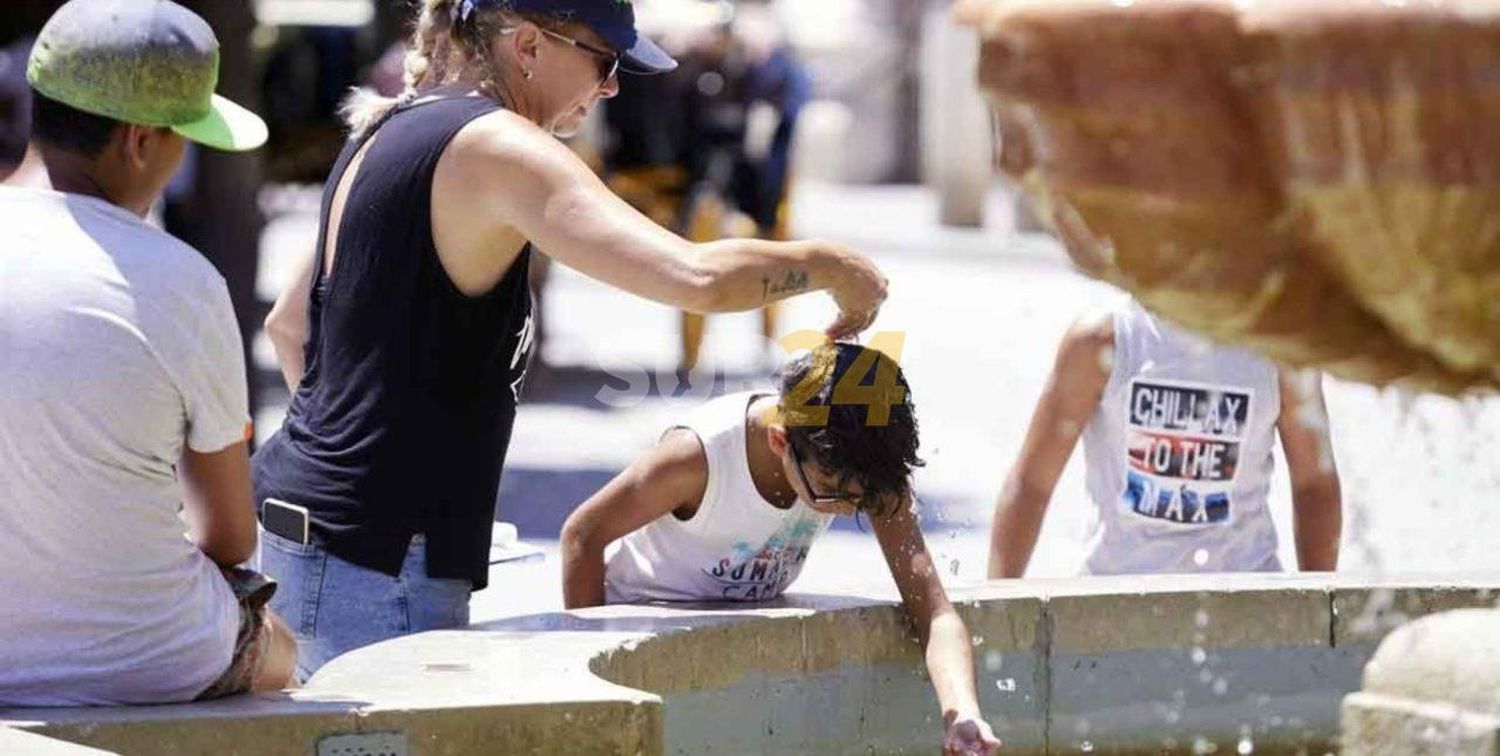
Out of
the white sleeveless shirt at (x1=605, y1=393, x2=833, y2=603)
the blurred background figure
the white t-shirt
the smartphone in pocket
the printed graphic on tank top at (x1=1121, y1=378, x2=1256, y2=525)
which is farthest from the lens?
the blurred background figure

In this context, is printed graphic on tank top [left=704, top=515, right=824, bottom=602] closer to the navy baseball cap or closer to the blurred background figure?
the navy baseball cap

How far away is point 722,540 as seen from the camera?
5.15 meters

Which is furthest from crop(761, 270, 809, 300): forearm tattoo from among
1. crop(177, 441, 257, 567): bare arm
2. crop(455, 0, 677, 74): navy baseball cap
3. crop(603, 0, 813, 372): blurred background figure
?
crop(603, 0, 813, 372): blurred background figure

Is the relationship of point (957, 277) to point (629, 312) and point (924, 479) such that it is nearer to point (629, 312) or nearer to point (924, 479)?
point (629, 312)

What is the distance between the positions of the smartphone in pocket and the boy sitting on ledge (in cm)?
57

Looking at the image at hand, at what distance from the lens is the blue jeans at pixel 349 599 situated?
4695 millimetres

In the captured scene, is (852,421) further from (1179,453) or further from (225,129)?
(225,129)

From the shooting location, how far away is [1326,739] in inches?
213

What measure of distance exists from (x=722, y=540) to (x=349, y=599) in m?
0.71

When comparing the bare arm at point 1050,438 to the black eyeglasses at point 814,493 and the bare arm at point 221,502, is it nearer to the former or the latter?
the black eyeglasses at point 814,493

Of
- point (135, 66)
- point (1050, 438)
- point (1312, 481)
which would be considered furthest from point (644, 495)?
point (1312, 481)

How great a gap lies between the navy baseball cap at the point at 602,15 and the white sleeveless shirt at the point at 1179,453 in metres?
1.25

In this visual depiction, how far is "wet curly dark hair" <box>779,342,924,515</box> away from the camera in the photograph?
4.99 meters

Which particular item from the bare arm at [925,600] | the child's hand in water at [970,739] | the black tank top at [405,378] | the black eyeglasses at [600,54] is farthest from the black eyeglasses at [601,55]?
the child's hand in water at [970,739]
